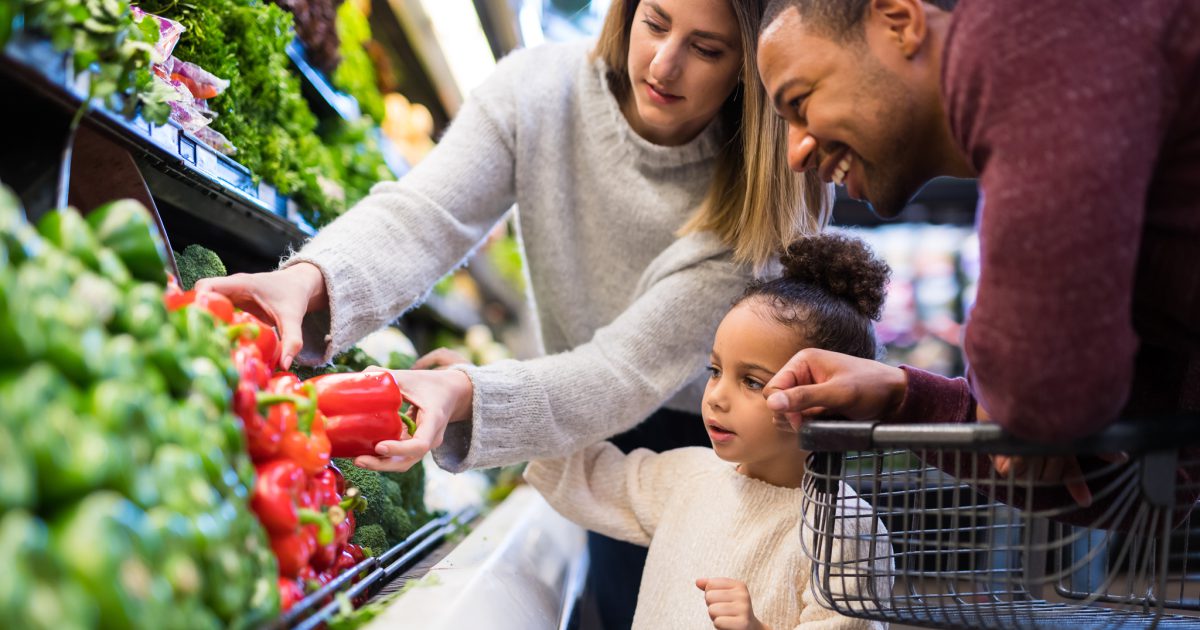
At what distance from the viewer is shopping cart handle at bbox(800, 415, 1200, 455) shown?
1.09 meters

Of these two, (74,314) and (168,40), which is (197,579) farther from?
(168,40)

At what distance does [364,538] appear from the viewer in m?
1.69

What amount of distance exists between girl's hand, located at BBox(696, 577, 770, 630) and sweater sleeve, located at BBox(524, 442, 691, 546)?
0.47m

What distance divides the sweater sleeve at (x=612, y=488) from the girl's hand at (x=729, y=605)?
1.56ft

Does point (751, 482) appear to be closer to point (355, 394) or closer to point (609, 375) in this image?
point (609, 375)

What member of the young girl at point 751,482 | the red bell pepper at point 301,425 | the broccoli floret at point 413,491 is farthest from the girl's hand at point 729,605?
the broccoli floret at point 413,491

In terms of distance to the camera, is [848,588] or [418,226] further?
[418,226]

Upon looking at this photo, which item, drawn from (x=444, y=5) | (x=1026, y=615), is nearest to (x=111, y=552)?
(x=1026, y=615)

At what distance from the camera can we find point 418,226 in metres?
1.81

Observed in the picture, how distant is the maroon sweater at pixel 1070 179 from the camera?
38.9 inches

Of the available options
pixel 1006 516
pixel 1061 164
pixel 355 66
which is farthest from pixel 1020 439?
pixel 355 66

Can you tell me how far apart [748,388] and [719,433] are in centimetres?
10

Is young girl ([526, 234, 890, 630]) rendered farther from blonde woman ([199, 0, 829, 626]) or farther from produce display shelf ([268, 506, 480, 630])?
produce display shelf ([268, 506, 480, 630])

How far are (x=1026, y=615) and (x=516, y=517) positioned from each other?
1.28 meters
